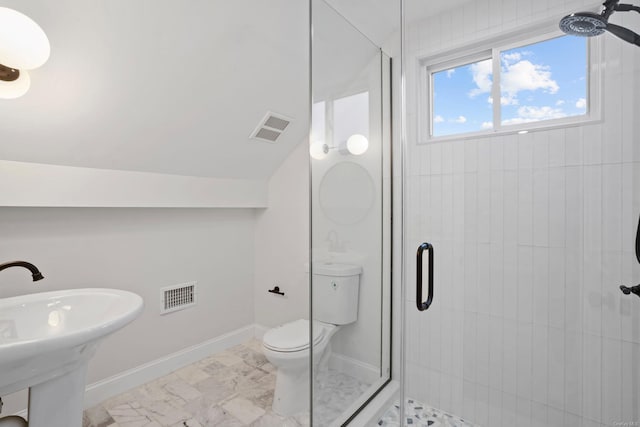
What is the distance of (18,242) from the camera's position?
1.65 metres

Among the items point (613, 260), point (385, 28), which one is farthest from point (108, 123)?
point (613, 260)

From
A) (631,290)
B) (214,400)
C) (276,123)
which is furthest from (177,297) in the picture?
(631,290)

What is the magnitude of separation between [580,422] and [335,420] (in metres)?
1.00

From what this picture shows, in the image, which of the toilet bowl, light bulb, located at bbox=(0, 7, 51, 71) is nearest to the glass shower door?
the toilet bowl

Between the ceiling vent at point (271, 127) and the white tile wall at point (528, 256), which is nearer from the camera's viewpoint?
the white tile wall at point (528, 256)

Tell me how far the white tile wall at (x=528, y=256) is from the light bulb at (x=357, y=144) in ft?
0.80

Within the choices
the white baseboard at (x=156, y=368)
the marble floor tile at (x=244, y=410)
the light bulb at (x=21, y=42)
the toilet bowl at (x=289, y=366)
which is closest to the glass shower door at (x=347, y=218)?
the toilet bowl at (x=289, y=366)

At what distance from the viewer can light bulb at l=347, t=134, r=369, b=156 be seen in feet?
5.15

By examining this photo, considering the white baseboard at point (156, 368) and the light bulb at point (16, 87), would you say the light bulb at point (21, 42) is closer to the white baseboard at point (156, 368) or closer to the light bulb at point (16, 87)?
the light bulb at point (16, 87)

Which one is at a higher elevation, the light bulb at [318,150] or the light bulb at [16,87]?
the light bulb at [16,87]

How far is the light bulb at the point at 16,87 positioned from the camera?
1.31 m

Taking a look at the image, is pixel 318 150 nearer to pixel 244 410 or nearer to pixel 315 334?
pixel 315 334

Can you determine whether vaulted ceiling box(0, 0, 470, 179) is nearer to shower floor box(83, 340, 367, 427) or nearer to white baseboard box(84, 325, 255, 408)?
white baseboard box(84, 325, 255, 408)

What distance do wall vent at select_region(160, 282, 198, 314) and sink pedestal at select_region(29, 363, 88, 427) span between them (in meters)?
0.99
